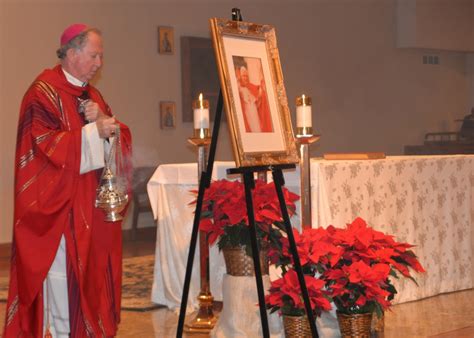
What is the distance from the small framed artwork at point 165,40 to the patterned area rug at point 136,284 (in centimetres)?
287

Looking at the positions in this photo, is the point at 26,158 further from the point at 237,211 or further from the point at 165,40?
the point at 165,40

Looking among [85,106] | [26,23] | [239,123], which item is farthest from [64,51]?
[26,23]

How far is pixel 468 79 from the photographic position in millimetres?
15211

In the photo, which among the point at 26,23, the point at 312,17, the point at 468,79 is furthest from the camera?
the point at 468,79

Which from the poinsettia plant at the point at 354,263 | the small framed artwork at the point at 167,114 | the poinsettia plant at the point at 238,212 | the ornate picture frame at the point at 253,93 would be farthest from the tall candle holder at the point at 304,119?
the small framed artwork at the point at 167,114

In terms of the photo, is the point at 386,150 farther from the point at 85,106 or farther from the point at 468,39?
the point at 85,106

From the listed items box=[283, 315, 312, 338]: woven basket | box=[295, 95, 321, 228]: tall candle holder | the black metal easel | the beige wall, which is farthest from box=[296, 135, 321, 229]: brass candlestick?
the beige wall

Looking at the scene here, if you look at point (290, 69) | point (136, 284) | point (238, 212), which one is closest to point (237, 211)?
point (238, 212)

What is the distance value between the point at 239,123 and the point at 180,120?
23.7 ft

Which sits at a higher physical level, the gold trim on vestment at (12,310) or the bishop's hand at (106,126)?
the bishop's hand at (106,126)

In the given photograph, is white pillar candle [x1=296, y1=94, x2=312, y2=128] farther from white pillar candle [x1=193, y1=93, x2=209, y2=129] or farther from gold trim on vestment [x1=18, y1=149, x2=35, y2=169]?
gold trim on vestment [x1=18, y1=149, x2=35, y2=169]

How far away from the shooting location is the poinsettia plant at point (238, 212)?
437 cm

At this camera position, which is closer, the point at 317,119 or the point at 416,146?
the point at 317,119

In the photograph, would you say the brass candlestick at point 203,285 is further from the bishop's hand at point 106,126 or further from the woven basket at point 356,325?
the bishop's hand at point 106,126
